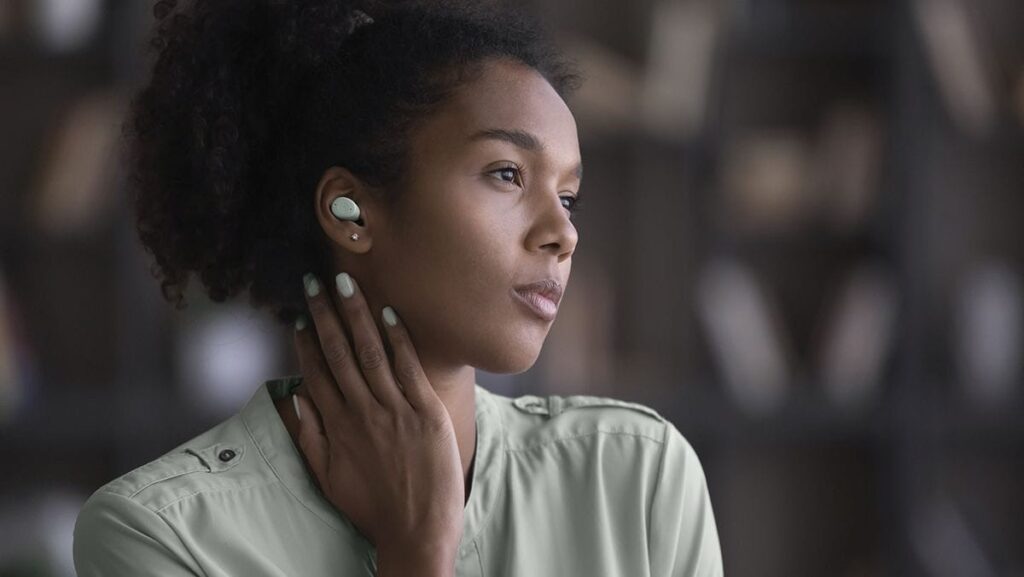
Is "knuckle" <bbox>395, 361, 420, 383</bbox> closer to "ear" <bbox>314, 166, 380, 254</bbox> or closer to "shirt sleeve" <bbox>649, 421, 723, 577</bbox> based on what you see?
"ear" <bbox>314, 166, 380, 254</bbox>

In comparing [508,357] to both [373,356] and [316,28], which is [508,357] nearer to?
[373,356]

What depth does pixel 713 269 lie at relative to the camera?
3.32 metres

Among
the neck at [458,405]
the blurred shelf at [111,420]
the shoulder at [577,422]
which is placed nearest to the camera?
the neck at [458,405]

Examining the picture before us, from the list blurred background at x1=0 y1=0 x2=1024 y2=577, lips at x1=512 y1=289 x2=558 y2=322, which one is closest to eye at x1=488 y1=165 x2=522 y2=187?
lips at x1=512 y1=289 x2=558 y2=322

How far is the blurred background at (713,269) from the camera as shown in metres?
3.21

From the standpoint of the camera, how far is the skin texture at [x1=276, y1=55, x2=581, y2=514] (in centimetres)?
128

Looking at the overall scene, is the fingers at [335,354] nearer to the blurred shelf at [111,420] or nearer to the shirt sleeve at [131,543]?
the shirt sleeve at [131,543]

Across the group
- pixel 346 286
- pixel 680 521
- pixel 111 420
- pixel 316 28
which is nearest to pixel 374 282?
pixel 346 286

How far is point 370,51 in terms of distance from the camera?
1.33 m

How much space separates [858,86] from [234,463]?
2.54 metres

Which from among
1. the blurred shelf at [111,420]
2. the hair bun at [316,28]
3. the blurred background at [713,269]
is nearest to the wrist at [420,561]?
the hair bun at [316,28]

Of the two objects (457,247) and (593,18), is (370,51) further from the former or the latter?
(593,18)

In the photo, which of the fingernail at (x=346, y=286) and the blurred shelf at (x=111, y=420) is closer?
the fingernail at (x=346, y=286)

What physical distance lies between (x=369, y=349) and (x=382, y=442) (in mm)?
92
